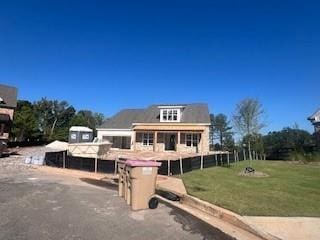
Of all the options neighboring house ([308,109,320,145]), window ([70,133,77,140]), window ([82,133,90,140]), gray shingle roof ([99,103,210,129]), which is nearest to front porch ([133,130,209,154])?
gray shingle roof ([99,103,210,129])

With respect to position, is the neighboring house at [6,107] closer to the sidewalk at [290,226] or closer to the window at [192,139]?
the window at [192,139]

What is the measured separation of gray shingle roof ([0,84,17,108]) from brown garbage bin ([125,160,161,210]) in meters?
37.7

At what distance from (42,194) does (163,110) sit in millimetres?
28083

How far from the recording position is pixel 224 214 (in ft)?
25.8

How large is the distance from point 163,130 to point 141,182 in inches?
1062

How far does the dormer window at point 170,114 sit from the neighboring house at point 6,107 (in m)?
19.8

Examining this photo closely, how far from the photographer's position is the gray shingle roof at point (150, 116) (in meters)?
36.9

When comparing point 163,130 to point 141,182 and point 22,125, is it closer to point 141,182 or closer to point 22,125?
point 22,125

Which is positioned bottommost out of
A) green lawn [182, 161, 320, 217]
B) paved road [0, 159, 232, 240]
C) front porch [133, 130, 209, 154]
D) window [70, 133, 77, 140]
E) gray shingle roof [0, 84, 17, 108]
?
paved road [0, 159, 232, 240]

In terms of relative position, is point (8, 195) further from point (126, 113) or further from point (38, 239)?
point (126, 113)

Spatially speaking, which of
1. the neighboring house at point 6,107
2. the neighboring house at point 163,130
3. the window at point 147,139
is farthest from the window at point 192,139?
the neighboring house at point 6,107

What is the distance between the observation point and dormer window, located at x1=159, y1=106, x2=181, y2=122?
3756 cm

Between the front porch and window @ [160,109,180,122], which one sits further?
window @ [160,109,180,122]

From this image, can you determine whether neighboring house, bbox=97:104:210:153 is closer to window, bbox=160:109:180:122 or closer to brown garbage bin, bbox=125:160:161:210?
window, bbox=160:109:180:122
